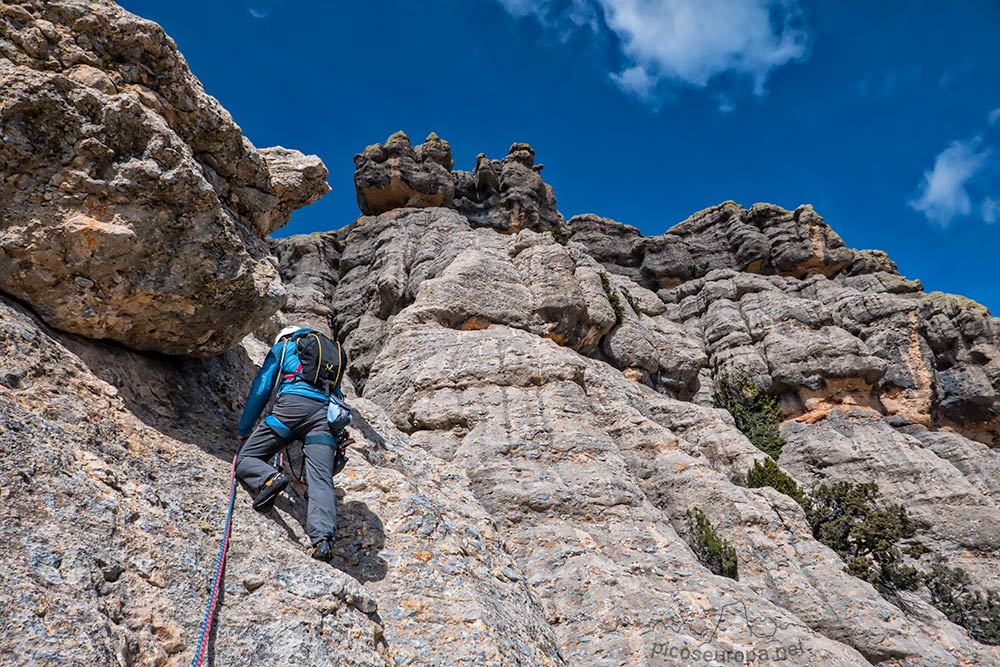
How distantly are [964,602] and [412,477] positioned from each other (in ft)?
86.8

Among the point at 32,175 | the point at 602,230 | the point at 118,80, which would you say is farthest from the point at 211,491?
the point at 602,230

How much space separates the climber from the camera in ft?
23.0

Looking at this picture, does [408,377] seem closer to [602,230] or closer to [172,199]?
[172,199]

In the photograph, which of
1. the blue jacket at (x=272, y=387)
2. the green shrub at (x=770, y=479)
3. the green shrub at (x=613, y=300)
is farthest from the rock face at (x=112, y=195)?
the green shrub at (x=613, y=300)

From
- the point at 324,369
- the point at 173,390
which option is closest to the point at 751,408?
the point at 324,369

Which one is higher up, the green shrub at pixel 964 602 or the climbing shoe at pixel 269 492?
the green shrub at pixel 964 602

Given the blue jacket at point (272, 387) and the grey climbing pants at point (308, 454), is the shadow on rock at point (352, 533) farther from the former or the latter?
the blue jacket at point (272, 387)

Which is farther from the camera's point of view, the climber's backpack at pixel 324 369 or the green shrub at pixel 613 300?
the green shrub at pixel 613 300

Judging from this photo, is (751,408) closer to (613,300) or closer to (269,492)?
(613,300)

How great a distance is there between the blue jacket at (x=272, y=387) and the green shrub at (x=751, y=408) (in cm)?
3597

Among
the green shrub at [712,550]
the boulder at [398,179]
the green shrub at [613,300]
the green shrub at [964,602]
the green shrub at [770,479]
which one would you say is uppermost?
the boulder at [398,179]

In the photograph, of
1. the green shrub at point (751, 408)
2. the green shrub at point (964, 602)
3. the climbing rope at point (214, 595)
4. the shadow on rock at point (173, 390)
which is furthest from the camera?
the green shrub at point (751, 408)

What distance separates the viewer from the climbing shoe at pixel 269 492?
7.00 meters

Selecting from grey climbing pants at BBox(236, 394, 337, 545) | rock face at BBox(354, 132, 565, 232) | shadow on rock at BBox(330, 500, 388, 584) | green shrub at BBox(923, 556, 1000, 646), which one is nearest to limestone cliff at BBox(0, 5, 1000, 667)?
shadow on rock at BBox(330, 500, 388, 584)
